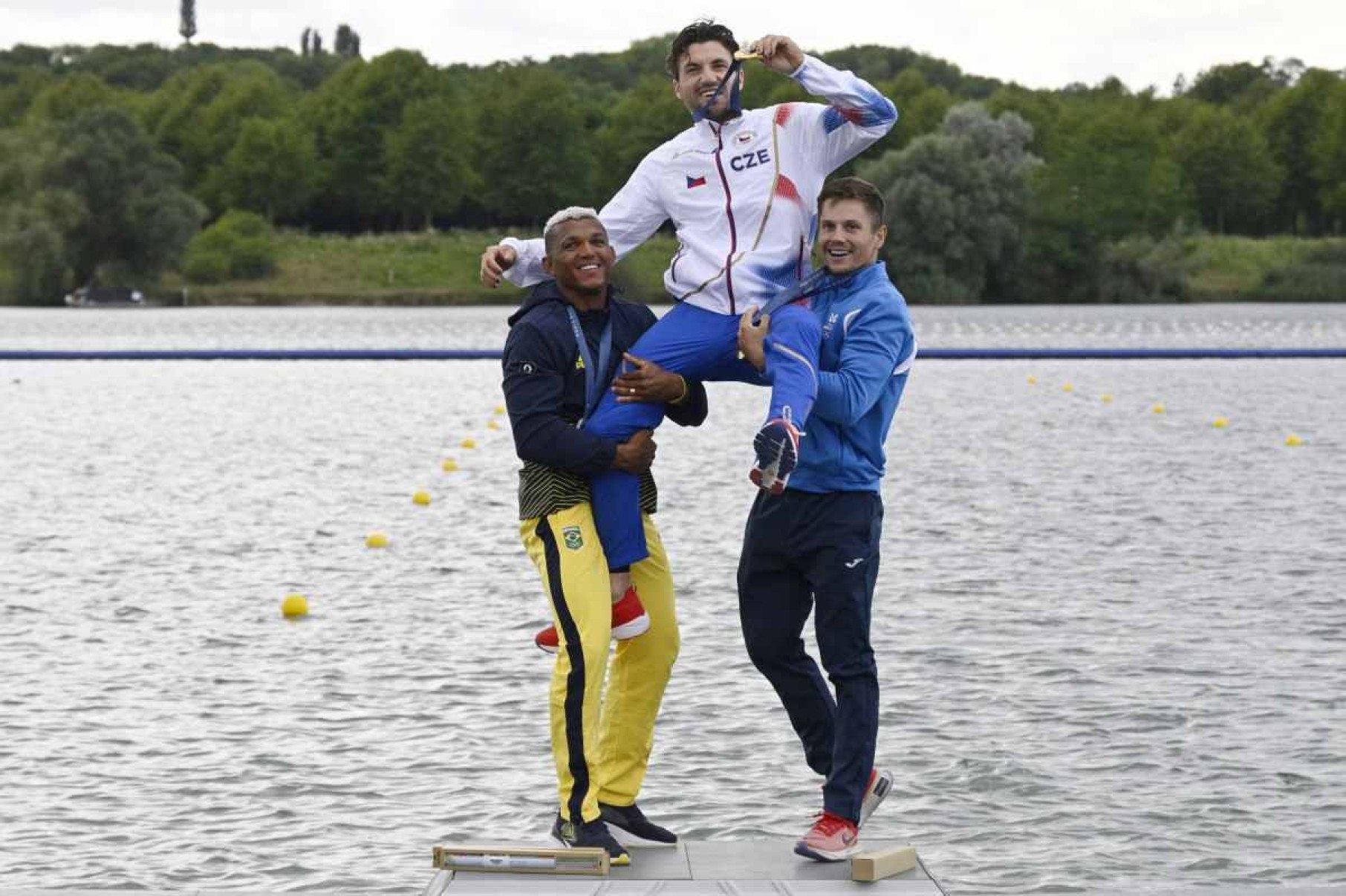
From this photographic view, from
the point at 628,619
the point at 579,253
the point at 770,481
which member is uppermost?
the point at 579,253

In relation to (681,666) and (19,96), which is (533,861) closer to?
(681,666)

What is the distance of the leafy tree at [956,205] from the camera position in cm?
7931

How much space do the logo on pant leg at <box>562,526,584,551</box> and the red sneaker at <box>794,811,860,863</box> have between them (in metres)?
1.00

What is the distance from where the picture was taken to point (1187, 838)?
7.48m

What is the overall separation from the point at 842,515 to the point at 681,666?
4931 millimetres

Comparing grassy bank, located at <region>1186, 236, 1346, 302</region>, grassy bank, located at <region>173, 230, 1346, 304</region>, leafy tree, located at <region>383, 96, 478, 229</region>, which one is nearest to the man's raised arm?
grassy bank, located at <region>173, 230, 1346, 304</region>

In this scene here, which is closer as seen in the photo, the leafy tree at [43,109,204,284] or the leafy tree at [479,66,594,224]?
the leafy tree at [43,109,204,284]

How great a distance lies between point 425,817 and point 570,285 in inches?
103

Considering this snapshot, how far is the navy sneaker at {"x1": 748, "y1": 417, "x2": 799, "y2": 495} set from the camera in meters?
5.54

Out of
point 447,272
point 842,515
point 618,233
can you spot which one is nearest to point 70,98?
point 447,272

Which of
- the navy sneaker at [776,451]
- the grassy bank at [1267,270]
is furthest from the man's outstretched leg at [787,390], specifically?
the grassy bank at [1267,270]

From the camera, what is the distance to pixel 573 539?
5.90m

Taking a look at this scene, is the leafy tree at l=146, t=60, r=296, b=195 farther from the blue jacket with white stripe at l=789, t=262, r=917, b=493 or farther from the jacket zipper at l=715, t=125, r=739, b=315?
the blue jacket with white stripe at l=789, t=262, r=917, b=493

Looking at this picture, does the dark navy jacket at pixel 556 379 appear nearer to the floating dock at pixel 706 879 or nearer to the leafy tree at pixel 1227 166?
the floating dock at pixel 706 879
